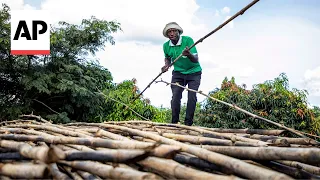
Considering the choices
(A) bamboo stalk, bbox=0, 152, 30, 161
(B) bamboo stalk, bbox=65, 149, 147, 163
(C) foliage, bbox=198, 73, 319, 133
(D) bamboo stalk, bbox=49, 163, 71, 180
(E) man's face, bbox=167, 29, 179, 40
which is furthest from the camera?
(C) foliage, bbox=198, 73, 319, 133

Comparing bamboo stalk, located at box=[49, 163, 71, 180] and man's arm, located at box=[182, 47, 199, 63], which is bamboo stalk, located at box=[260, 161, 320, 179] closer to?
bamboo stalk, located at box=[49, 163, 71, 180]

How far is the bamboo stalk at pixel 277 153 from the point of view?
121 centimetres

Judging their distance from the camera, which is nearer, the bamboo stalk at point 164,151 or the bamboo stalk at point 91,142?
the bamboo stalk at point 164,151

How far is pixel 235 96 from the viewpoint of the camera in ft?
31.7

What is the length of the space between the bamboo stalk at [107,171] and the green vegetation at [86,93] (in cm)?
780

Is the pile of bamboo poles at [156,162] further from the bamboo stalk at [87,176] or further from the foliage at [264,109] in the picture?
the foliage at [264,109]

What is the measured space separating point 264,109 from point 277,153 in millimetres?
8370

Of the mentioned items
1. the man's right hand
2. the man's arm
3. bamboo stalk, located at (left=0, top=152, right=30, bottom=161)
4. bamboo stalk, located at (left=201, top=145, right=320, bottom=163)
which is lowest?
bamboo stalk, located at (left=0, top=152, right=30, bottom=161)

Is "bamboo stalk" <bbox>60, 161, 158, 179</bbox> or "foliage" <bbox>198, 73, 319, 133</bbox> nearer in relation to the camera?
"bamboo stalk" <bbox>60, 161, 158, 179</bbox>

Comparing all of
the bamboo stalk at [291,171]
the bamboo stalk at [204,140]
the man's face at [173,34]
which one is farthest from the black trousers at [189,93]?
the bamboo stalk at [291,171]

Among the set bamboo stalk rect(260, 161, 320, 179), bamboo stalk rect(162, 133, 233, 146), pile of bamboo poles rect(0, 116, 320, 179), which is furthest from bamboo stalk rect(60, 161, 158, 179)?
bamboo stalk rect(162, 133, 233, 146)

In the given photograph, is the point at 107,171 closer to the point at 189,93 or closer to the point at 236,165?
the point at 236,165

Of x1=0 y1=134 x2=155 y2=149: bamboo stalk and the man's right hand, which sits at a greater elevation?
the man's right hand

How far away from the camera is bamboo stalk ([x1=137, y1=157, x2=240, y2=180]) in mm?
1117
